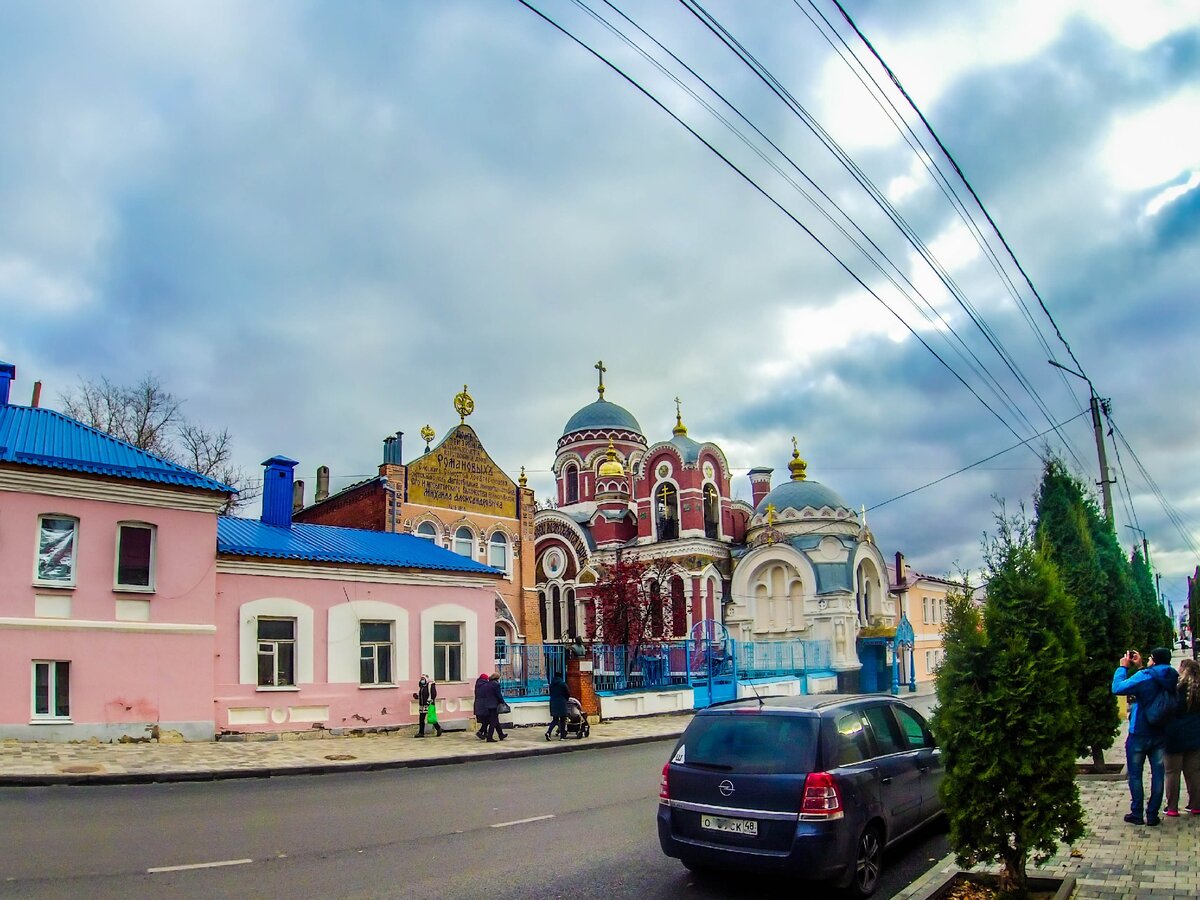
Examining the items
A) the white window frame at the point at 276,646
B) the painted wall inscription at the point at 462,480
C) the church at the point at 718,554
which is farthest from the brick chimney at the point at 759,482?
the white window frame at the point at 276,646

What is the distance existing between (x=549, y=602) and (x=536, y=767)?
29.6 m

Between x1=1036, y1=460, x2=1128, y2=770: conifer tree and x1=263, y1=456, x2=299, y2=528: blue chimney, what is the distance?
1654 centimetres

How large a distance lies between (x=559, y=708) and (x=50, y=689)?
9.66m

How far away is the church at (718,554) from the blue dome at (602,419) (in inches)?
183

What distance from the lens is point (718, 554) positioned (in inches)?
1679

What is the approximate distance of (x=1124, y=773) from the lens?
12656mm

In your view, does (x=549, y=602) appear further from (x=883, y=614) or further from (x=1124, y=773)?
(x=1124, y=773)

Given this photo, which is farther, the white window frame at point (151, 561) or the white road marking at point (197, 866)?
the white window frame at point (151, 561)

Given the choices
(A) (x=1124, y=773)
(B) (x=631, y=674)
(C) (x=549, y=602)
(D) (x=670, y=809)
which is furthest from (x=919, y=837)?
(C) (x=549, y=602)

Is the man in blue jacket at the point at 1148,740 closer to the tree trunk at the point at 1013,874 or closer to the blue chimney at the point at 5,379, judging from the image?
the tree trunk at the point at 1013,874

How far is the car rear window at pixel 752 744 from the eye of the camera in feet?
24.2

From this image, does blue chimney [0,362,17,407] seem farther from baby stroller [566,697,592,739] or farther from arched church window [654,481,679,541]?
arched church window [654,481,679,541]

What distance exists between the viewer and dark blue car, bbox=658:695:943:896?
23.1ft

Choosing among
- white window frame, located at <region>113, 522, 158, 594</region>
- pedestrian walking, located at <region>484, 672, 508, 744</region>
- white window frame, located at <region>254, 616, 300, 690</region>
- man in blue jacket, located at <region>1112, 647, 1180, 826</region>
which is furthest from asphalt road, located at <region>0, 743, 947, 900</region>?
pedestrian walking, located at <region>484, 672, 508, 744</region>
